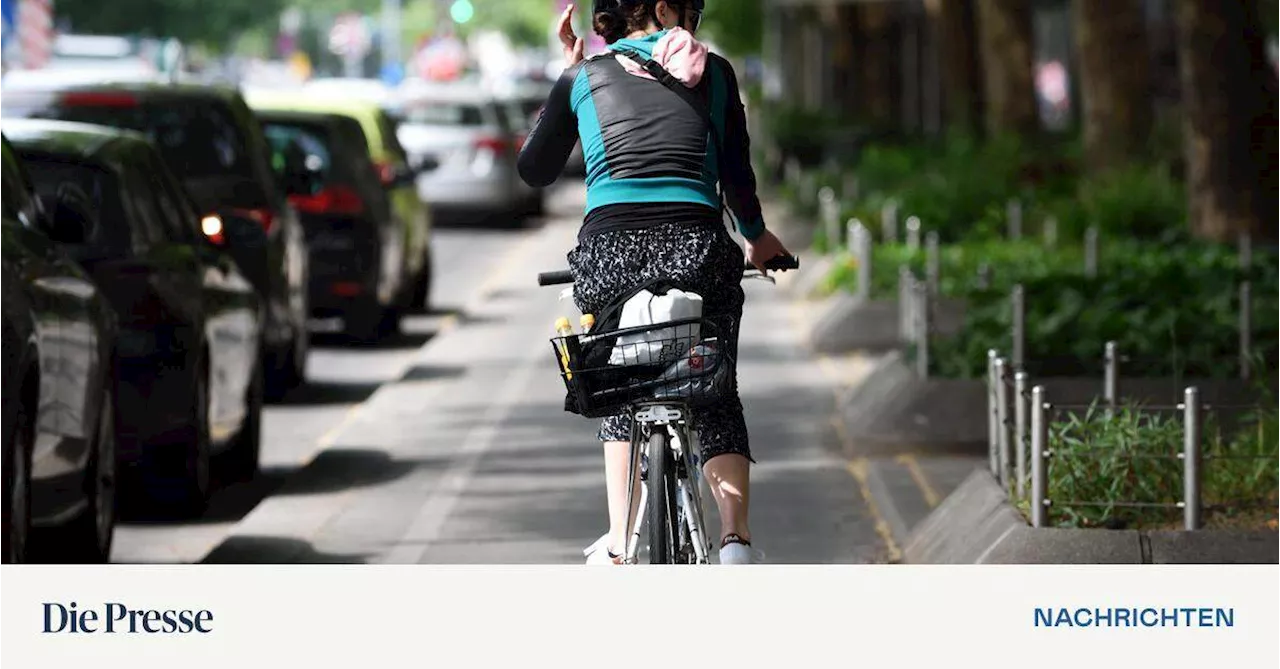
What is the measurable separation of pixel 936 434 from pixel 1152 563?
3909mm

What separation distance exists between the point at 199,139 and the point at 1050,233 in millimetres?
7406

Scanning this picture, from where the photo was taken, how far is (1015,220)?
818 inches

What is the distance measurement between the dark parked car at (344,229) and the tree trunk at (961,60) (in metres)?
16.2

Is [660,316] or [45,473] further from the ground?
[660,316]

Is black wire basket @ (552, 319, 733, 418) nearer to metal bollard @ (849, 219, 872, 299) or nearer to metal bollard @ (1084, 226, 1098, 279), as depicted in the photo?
metal bollard @ (1084, 226, 1098, 279)

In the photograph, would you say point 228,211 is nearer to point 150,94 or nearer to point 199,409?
point 150,94

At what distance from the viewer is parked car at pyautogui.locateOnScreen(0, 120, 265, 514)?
10.4 m

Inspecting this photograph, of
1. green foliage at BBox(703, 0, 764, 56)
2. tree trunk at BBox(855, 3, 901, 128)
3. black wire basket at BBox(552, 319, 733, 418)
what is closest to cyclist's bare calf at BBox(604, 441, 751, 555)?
black wire basket at BBox(552, 319, 733, 418)

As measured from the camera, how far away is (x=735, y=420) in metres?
6.88

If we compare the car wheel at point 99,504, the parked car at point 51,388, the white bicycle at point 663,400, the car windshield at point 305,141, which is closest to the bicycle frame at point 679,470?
the white bicycle at point 663,400

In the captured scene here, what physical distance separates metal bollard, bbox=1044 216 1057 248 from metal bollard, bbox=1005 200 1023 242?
0.30m

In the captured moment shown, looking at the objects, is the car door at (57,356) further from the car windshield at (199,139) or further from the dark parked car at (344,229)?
the dark parked car at (344,229)

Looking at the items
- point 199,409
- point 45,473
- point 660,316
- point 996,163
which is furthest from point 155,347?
point 996,163
